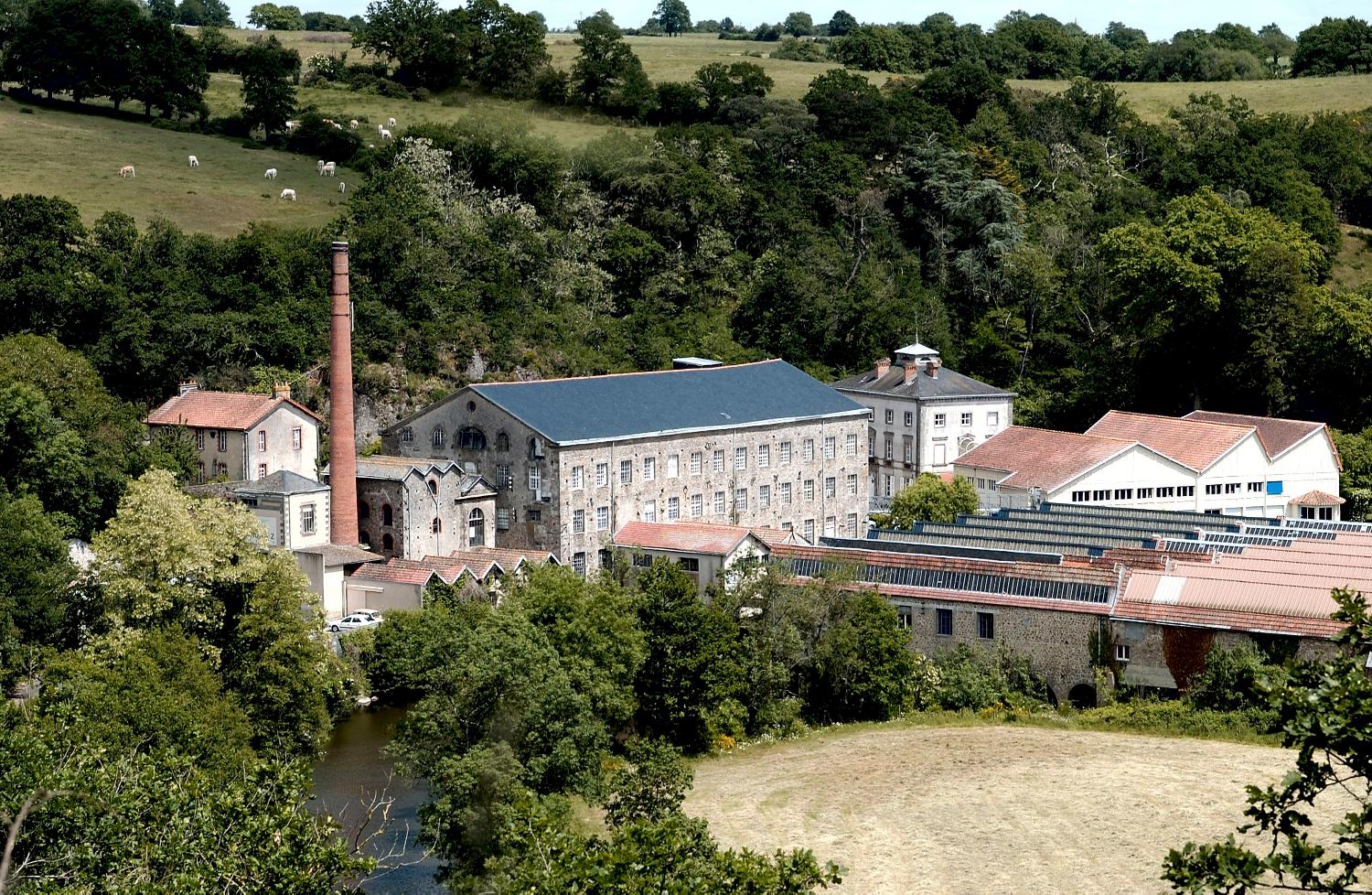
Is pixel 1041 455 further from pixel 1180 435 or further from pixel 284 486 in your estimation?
pixel 284 486

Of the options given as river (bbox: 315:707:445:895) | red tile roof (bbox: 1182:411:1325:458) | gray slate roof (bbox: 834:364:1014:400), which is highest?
gray slate roof (bbox: 834:364:1014:400)

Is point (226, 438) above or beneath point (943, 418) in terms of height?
above

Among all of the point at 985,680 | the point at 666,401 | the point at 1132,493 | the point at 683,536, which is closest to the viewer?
the point at 985,680

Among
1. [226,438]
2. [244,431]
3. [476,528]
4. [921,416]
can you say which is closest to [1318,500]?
[921,416]

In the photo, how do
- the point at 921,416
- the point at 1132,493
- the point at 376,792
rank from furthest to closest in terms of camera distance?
the point at 921,416
the point at 1132,493
the point at 376,792

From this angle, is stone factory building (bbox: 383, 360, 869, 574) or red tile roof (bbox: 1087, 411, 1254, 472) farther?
red tile roof (bbox: 1087, 411, 1254, 472)

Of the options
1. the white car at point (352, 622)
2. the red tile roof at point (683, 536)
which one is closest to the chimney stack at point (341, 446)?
the white car at point (352, 622)

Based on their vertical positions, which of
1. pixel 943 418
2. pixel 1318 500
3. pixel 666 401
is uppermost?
pixel 666 401

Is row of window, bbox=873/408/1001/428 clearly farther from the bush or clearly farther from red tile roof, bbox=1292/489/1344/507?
the bush

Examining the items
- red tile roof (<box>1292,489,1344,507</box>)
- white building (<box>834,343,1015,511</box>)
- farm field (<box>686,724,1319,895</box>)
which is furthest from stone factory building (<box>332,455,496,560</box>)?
red tile roof (<box>1292,489,1344,507</box>)
